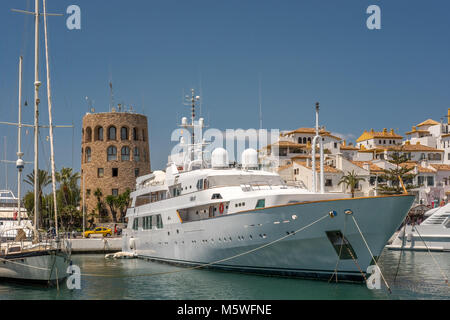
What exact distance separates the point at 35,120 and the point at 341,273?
53.4ft

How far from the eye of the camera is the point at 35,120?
25484mm

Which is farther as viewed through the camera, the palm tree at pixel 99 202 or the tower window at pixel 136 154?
the tower window at pixel 136 154

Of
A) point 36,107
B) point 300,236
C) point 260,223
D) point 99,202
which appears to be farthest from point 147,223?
point 99,202

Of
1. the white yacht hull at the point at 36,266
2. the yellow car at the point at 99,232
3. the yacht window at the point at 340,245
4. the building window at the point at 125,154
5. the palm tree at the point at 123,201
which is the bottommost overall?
the yellow car at the point at 99,232

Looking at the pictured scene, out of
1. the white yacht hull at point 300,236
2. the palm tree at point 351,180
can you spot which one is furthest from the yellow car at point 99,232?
the white yacht hull at point 300,236

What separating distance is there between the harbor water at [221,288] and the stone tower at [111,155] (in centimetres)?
3889

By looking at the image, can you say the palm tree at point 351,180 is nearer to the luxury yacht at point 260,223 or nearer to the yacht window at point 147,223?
the yacht window at point 147,223

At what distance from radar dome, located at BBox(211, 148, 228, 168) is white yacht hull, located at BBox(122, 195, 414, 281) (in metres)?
4.15

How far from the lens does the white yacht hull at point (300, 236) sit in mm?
21188

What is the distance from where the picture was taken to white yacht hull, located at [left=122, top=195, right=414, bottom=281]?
21.2 metres

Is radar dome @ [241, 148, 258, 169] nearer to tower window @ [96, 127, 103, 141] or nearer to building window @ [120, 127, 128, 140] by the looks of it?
building window @ [120, 127, 128, 140]

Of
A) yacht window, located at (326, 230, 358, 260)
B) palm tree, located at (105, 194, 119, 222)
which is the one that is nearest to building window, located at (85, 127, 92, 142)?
palm tree, located at (105, 194, 119, 222)

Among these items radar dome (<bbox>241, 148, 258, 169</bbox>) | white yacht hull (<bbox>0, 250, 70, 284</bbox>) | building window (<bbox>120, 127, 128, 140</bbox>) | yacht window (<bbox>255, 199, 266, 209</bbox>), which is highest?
building window (<bbox>120, 127, 128, 140</bbox>)
